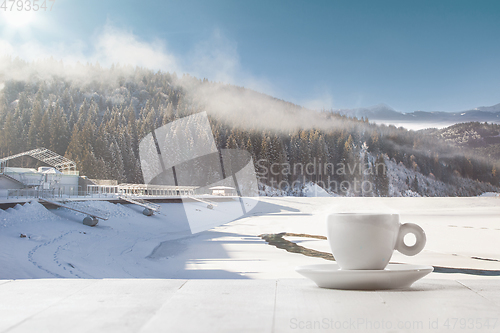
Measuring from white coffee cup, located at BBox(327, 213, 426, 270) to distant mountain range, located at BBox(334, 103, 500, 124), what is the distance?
297 ft

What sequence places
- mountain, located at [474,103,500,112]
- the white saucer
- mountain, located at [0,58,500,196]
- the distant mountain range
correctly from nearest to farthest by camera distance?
the white saucer < mountain, located at [0,58,500,196] < the distant mountain range < mountain, located at [474,103,500,112]

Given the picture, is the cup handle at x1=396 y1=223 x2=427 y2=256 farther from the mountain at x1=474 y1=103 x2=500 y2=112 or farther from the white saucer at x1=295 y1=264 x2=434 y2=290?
the mountain at x1=474 y1=103 x2=500 y2=112

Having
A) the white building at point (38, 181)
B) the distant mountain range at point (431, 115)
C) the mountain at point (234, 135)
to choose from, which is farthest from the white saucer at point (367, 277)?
the distant mountain range at point (431, 115)

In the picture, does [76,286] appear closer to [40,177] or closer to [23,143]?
[40,177]

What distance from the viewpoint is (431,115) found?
101688mm

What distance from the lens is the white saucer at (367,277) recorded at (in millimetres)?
1334

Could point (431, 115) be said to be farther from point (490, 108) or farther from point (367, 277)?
point (367, 277)

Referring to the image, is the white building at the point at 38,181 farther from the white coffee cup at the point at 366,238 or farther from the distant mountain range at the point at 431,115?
the distant mountain range at the point at 431,115

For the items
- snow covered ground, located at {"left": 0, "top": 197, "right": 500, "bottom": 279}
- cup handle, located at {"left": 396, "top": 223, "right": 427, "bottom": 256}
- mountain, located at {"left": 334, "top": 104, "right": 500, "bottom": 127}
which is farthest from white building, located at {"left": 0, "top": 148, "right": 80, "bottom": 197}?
mountain, located at {"left": 334, "top": 104, "right": 500, "bottom": 127}

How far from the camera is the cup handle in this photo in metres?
1.43

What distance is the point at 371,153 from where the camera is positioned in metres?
77.2

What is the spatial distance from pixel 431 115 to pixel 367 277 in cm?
11308

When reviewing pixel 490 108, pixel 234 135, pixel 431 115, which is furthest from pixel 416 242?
pixel 431 115

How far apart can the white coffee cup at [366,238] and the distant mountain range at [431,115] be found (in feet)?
297
